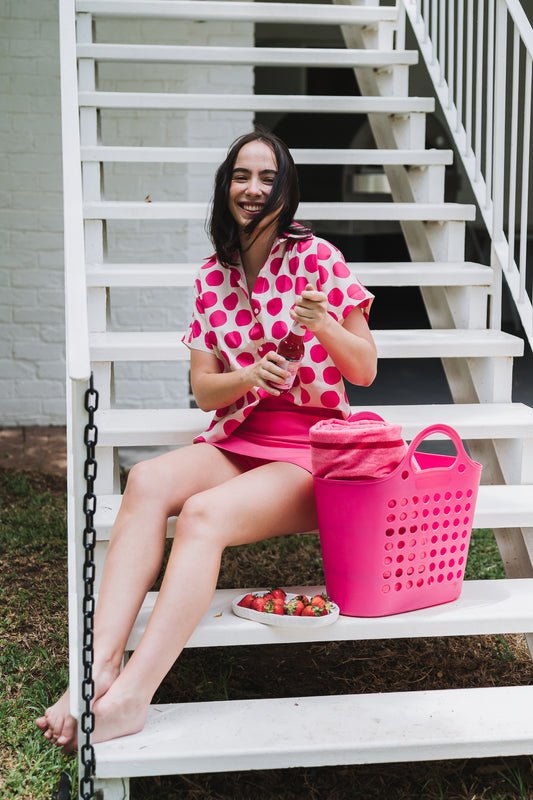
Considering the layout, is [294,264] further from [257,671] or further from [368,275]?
[257,671]

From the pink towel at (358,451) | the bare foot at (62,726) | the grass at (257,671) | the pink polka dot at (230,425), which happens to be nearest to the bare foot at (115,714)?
the bare foot at (62,726)

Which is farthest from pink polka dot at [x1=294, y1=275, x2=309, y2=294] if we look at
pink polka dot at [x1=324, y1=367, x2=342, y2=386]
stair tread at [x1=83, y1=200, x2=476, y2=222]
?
stair tread at [x1=83, y1=200, x2=476, y2=222]

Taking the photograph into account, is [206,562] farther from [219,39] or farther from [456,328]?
[219,39]

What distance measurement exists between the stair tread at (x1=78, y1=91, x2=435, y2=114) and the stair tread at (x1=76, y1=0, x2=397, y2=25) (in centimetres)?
39

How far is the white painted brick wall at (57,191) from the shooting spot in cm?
492

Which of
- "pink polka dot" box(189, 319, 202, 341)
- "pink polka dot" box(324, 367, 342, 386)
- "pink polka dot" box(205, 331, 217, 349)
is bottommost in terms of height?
"pink polka dot" box(324, 367, 342, 386)

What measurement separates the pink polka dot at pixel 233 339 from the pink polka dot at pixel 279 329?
91 mm

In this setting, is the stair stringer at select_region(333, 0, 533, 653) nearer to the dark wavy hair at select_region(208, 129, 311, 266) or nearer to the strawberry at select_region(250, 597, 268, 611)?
the strawberry at select_region(250, 597, 268, 611)

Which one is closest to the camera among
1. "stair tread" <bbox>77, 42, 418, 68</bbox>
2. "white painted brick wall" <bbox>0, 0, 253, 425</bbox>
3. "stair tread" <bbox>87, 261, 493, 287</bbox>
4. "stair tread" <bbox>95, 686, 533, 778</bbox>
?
"stair tread" <bbox>95, 686, 533, 778</bbox>

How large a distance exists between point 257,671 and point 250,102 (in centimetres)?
213

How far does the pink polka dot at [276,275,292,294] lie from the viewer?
2334mm

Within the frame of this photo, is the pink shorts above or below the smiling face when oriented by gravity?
below

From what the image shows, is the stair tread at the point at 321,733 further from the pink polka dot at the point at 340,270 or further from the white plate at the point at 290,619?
the pink polka dot at the point at 340,270

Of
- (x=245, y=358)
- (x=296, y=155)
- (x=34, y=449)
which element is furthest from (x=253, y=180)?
(x=34, y=449)
